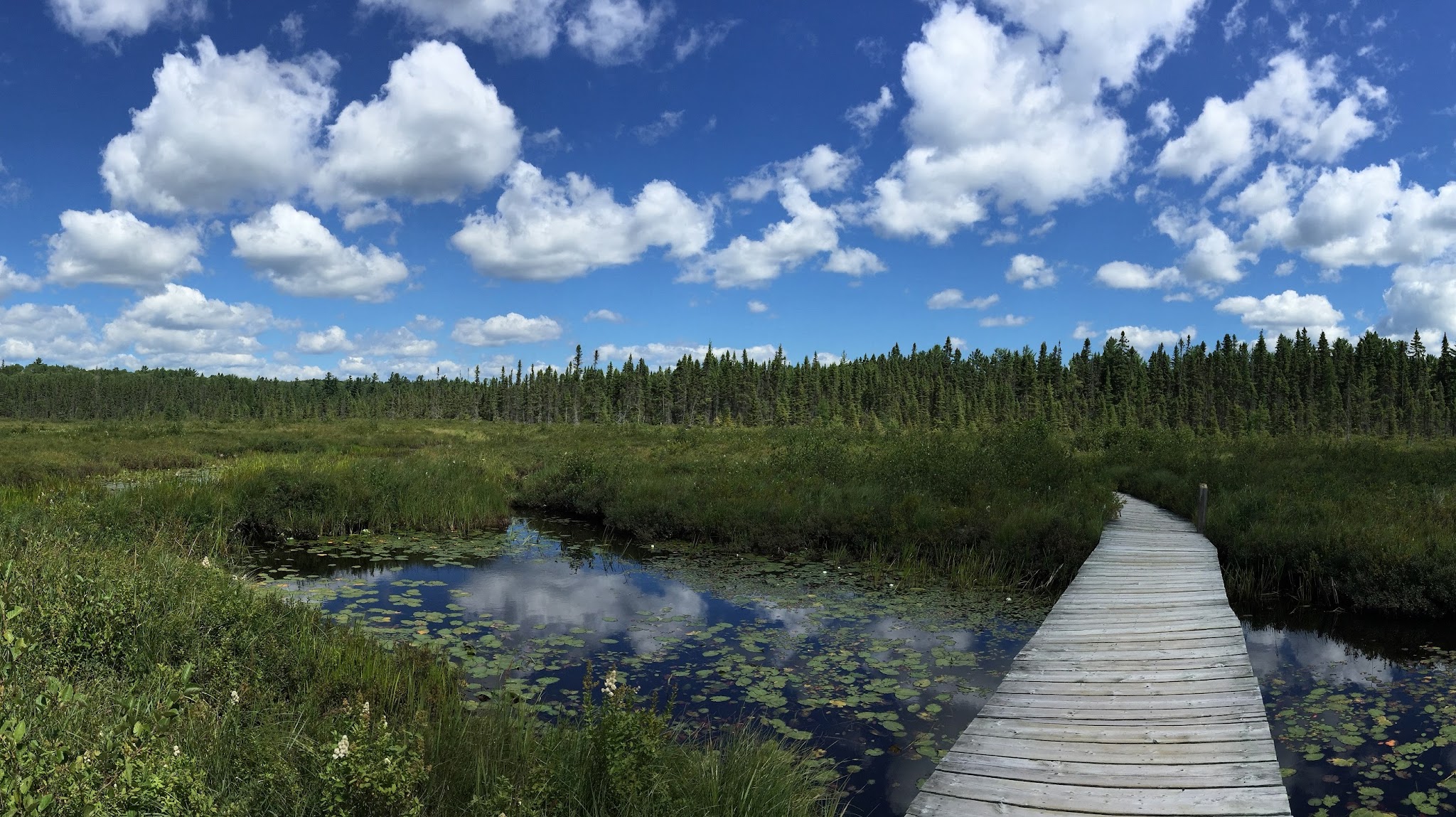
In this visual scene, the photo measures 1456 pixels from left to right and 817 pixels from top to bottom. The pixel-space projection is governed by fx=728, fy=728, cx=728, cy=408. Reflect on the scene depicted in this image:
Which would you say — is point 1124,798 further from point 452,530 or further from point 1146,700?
point 452,530

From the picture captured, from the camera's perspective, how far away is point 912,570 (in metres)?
12.3

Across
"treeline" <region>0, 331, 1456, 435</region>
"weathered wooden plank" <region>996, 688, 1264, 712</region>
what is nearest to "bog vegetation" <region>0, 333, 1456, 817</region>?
"weathered wooden plank" <region>996, 688, 1264, 712</region>

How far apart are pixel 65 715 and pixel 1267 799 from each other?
6.90 m

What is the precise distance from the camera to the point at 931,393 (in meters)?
91.2

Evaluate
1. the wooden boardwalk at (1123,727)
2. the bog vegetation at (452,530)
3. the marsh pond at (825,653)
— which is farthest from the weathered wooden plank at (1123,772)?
the bog vegetation at (452,530)

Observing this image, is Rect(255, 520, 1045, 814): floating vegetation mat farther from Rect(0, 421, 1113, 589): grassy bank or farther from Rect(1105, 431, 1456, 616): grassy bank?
Rect(1105, 431, 1456, 616): grassy bank

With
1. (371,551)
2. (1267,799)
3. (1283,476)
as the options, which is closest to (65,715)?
(1267,799)

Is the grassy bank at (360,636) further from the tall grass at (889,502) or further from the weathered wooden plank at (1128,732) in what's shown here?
the weathered wooden plank at (1128,732)

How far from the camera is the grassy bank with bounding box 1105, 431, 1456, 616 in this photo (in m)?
10.3

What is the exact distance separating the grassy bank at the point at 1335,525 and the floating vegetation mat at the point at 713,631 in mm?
4383

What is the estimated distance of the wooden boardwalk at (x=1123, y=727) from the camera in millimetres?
4363

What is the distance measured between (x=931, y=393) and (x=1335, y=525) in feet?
267

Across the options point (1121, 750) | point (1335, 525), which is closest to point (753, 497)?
point (1335, 525)

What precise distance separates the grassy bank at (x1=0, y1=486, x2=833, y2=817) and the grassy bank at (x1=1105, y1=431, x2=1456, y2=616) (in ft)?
32.9
